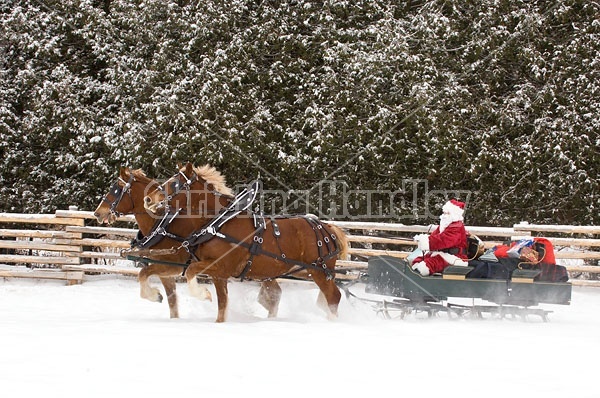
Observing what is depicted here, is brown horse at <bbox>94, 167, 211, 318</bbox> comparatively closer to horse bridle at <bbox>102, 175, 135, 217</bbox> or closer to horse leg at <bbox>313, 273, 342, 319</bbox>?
horse bridle at <bbox>102, 175, 135, 217</bbox>

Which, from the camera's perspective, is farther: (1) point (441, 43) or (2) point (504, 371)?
(1) point (441, 43)

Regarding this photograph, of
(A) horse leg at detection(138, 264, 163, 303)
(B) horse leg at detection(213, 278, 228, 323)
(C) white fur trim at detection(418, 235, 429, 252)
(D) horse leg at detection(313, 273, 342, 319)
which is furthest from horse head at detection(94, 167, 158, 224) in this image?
(C) white fur trim at detection(418, 235, 429, 252)

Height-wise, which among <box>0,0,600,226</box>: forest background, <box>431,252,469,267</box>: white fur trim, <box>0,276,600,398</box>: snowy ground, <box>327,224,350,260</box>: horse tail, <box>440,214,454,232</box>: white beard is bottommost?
<box>0,276,600,398</box>: snowy ground

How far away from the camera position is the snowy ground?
15.8ft

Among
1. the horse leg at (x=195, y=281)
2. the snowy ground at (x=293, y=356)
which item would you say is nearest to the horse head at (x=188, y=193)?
the horse leg at (x=195, y=281)

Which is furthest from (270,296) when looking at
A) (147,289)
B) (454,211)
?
(454,211)

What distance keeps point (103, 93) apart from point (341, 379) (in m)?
13.2

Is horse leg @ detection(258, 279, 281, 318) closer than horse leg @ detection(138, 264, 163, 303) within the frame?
No

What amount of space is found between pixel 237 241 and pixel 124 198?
1664mm

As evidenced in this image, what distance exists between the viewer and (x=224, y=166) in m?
15.9

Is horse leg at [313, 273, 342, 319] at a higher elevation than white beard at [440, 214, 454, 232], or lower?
lower

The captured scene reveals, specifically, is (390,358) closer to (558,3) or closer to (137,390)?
(137,390)

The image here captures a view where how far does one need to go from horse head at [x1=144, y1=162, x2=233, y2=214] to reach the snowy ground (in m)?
1.42

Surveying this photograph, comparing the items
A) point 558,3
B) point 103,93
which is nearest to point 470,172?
point 558,3
